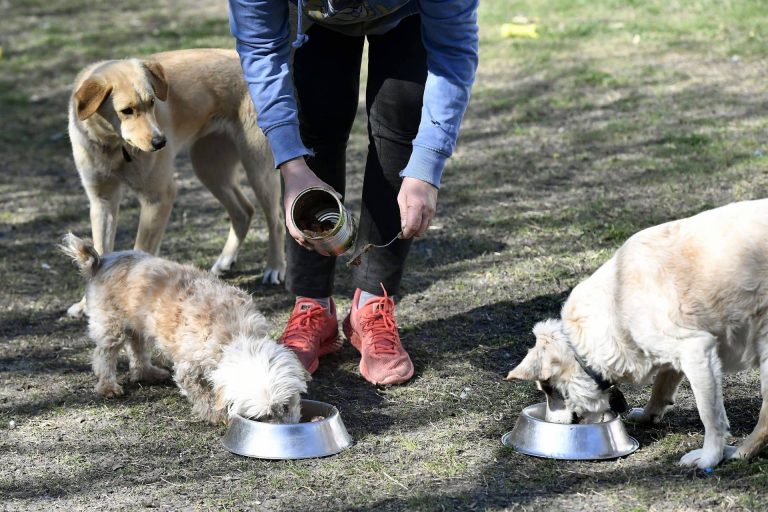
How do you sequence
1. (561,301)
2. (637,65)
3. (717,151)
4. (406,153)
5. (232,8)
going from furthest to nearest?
(637,65)
(717,151)
(561,301)
(406,153)
(232,8)

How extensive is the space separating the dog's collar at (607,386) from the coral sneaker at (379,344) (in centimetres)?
91

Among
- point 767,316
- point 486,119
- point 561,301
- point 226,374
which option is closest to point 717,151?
point 486,119

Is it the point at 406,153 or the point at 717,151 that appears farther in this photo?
the point at 717,151

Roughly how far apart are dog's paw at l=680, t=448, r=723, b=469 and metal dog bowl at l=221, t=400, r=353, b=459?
115cm

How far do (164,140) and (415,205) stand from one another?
6.43 feet

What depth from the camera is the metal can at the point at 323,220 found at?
3.43 meters

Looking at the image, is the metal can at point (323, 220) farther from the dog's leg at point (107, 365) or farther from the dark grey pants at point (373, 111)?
the dog's leg at point (107, 365)

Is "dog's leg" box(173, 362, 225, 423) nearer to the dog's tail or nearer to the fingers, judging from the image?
the dog's tail

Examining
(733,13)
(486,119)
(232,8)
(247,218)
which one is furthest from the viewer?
(733,13)

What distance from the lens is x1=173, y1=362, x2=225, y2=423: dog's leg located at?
12.0 ft

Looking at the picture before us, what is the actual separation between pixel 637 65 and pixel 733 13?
195 cm

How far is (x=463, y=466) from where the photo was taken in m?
3.28

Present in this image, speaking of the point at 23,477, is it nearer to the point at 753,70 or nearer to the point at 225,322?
the point at 225,322

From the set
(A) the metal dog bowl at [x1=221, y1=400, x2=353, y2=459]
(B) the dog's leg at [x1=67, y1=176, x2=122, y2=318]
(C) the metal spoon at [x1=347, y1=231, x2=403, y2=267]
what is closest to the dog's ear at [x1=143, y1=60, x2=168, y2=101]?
(B) the dog's leg at [x1=67, y1=176, x2=122, y2=318]
